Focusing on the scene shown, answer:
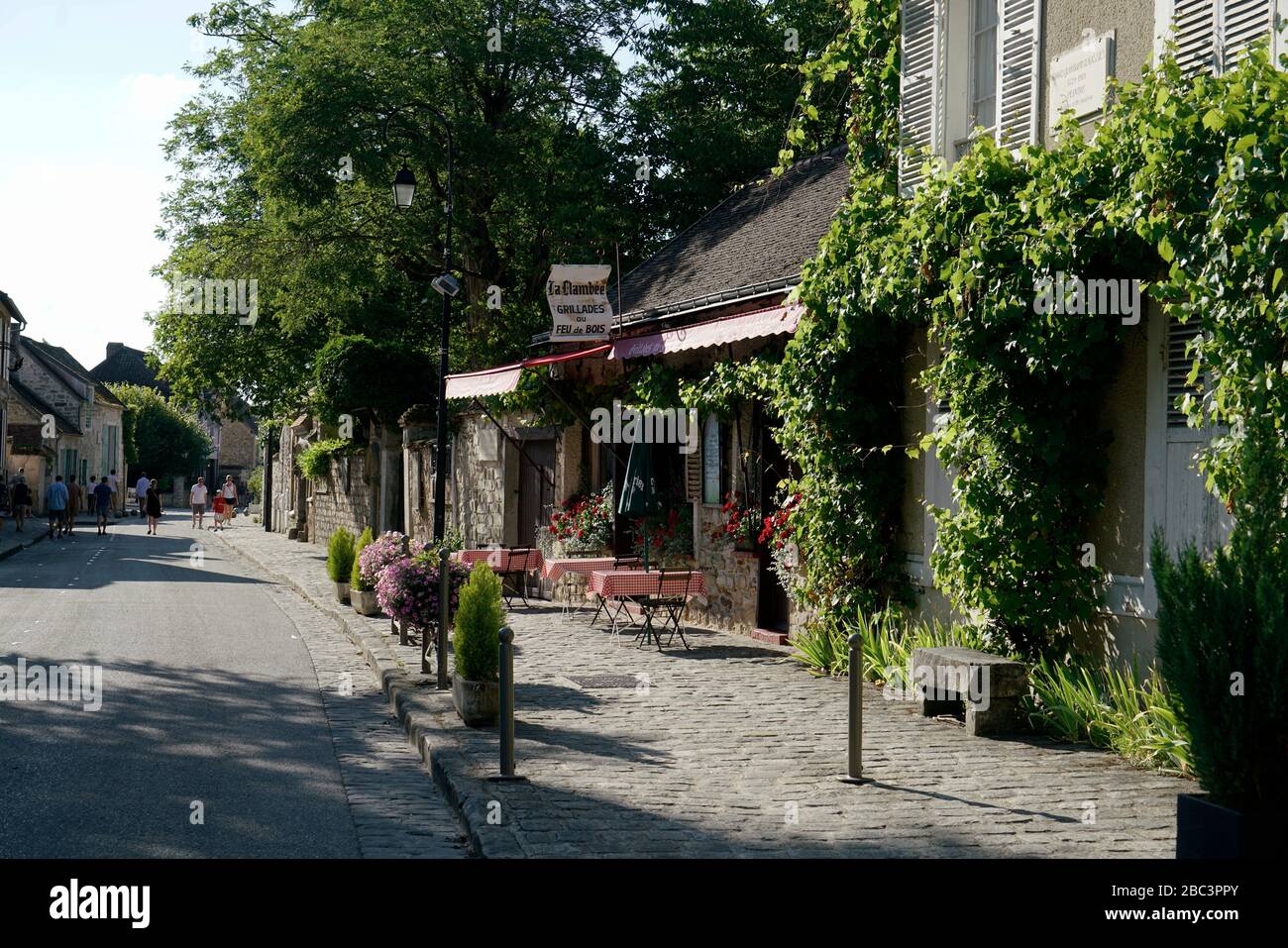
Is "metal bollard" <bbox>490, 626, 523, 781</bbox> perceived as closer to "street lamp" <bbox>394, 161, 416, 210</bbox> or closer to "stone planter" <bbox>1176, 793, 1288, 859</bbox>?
"stone planter" <bbox>1176, 793, 1288, 859</bbox>

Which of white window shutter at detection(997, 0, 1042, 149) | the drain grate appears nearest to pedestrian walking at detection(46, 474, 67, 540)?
the drain grate

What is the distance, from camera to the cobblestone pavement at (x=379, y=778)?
6176 millimetres

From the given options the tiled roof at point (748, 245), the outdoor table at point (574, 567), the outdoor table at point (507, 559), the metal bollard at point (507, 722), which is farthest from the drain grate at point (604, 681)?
the outdoor table at point (507, 559)

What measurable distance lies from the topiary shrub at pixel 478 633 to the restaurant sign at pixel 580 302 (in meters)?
8.10

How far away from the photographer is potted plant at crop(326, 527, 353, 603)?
720 inches

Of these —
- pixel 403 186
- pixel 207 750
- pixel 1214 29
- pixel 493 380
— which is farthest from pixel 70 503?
pixel 1214 29

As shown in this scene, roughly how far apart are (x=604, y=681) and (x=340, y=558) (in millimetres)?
8459

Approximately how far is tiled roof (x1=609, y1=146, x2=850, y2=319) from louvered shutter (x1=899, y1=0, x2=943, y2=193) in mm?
1829

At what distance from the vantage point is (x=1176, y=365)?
27.9 feet

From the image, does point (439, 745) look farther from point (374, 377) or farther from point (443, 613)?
point (374, 377)

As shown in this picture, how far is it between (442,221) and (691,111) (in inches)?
226

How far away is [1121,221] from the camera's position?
25.5ft

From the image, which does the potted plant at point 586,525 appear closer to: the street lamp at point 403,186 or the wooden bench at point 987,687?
the street lamp at point 403,186
